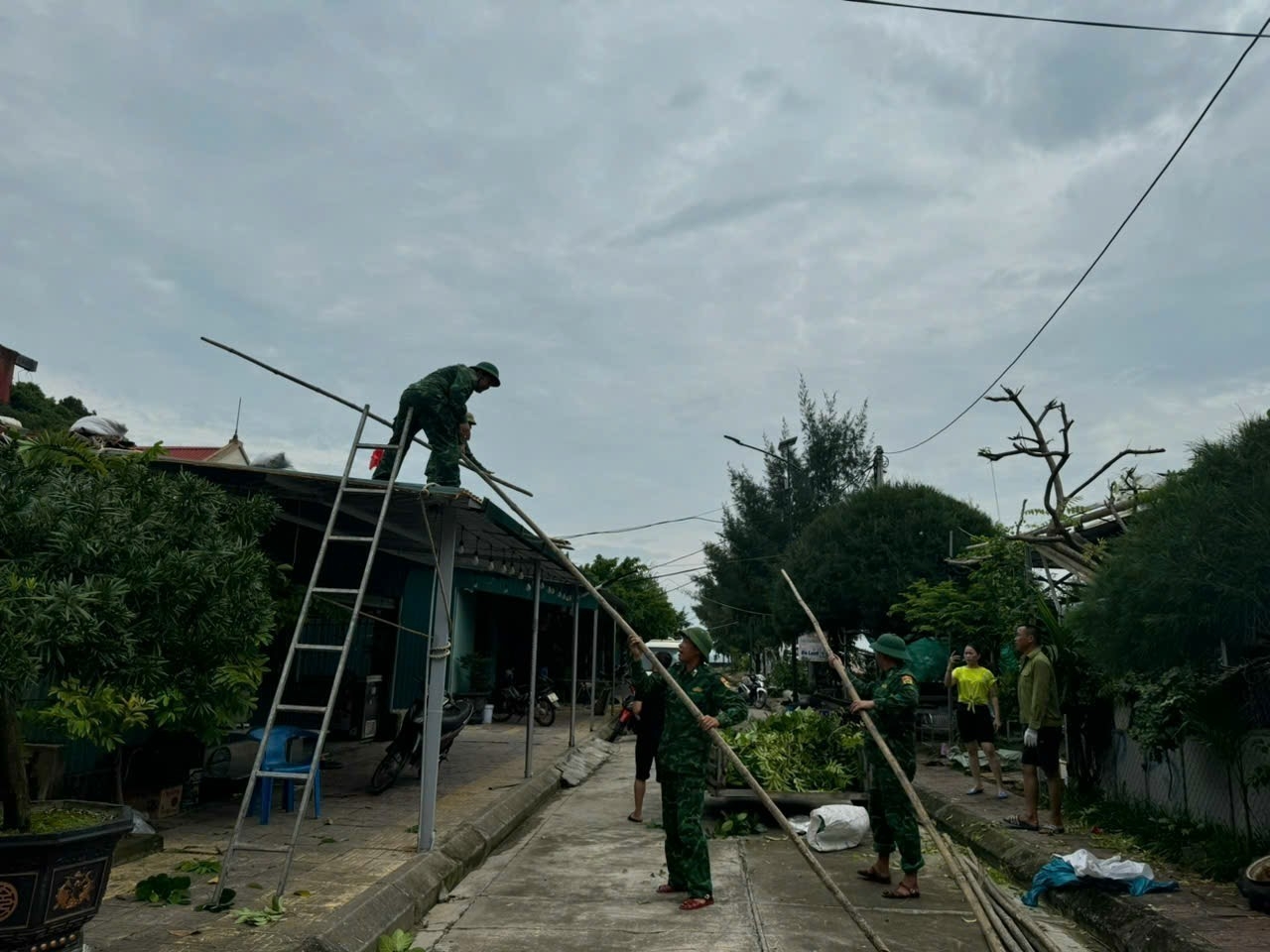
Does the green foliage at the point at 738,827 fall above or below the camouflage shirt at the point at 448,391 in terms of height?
below

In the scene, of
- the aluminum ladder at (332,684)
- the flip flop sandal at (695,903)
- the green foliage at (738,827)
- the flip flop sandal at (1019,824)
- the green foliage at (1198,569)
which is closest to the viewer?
the green foliage at (1198,569)

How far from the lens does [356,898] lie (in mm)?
5574

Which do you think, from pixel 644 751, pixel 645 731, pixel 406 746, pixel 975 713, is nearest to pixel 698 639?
pixel 645 731

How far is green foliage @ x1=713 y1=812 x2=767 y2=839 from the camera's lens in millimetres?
8656

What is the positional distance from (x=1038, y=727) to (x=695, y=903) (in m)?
3.67

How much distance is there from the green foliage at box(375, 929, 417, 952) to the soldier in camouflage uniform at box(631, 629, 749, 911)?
5.99 ft

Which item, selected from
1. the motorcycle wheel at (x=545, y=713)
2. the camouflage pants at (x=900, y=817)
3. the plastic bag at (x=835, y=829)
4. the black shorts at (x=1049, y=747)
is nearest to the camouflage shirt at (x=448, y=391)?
the camouflage pants at (x=900, y=817)

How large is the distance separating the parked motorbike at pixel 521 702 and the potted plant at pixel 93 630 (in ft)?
47.1

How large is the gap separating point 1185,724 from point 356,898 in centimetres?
588

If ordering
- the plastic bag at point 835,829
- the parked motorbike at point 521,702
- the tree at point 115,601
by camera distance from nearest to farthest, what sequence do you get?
1. the tree at point 115,601
2. the plastic bag at point 835,829
3. the parked motorbike at point 521,702

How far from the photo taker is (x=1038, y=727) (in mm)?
8031

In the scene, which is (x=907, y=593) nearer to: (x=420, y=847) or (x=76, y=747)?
(x=420, y=847)

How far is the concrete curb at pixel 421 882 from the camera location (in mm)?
5041

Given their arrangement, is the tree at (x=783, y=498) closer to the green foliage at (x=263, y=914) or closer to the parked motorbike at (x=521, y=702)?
the parked motorbike at (x=521, y=702)
